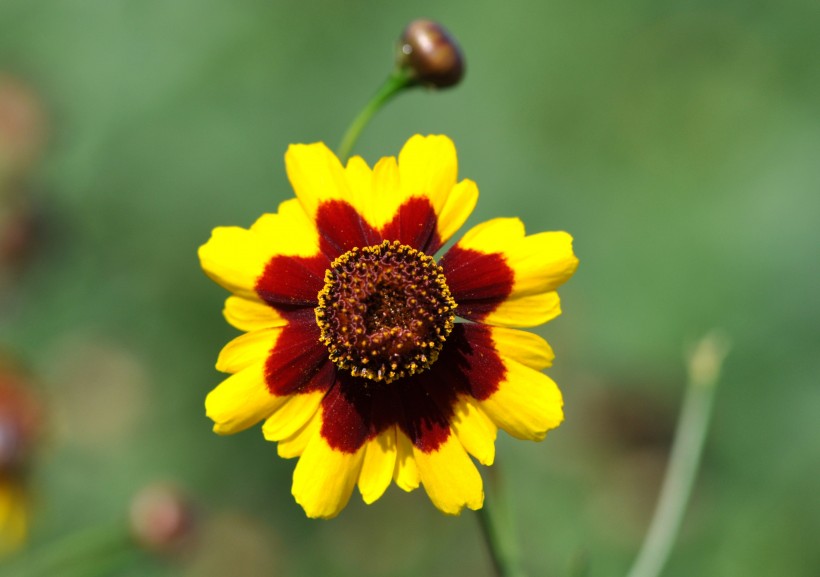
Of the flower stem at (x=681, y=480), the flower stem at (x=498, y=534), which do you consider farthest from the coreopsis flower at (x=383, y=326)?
the flower stem at (x=681, y=480)

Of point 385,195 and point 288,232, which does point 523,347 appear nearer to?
point 385,195

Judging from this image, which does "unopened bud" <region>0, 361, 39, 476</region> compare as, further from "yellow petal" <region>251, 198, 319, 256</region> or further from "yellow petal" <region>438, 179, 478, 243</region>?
"yellow petal" <region>438, 179, 478, 243</region>

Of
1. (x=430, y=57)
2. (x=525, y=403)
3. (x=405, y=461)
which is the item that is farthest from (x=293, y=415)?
(x=430, y=57)

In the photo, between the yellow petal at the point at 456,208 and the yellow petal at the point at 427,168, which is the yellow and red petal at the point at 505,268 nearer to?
the yellow petal at the point at 456,208

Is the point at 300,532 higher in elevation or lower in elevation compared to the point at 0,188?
lower

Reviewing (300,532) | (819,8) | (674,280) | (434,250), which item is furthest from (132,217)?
(819,8)

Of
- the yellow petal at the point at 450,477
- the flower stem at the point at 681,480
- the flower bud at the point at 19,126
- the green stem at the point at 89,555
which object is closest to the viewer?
the yellow petal at the point at 450,477

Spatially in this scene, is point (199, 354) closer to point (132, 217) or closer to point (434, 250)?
point (132, 217)
